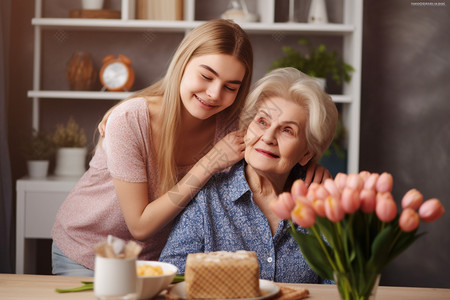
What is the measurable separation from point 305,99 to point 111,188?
780 millimetres

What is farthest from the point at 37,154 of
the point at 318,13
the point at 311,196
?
the point at 311,196

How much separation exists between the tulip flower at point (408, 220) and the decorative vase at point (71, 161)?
2623 mm

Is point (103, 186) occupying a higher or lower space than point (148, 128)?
lower

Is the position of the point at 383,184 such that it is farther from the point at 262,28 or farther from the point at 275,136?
the point at 262,28

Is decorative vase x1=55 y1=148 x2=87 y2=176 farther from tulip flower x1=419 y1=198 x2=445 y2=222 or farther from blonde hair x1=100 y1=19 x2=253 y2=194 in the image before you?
tulip flower x1=419 y1=198 x2=445 y2=222

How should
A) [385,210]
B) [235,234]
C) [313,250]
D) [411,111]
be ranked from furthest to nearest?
1. [411,111]
2. [235,234]
3. [313,250]
4. [385,210]

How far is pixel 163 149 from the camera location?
6.33ft

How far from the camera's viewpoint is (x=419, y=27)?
358cm

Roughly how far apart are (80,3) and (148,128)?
2082mm

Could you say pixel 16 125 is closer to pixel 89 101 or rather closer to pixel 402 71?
pixel 89 101

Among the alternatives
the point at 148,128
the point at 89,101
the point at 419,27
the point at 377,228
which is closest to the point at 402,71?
the point at 419,27

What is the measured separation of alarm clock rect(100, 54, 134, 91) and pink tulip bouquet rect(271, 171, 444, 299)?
243 cm

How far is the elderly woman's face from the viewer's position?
170cm

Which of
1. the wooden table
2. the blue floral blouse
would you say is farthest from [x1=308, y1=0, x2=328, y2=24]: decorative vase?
the wooden table
